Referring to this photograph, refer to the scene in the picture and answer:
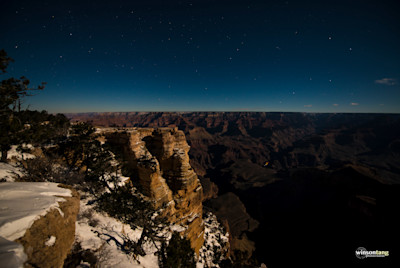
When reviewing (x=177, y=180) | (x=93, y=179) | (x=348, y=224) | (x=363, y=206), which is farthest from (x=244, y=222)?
(x=93, y=179)

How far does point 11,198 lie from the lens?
4480mm

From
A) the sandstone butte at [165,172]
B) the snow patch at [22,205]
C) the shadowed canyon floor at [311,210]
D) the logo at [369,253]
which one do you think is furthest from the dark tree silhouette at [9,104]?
the logo at [369,253]

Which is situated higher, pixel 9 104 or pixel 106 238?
pixel 9 104

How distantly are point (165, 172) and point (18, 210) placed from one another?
14977 mm

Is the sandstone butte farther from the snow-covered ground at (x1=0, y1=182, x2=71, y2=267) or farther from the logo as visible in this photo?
the logo

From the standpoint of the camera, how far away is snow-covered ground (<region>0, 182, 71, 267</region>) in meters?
2.70

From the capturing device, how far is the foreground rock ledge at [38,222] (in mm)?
3182

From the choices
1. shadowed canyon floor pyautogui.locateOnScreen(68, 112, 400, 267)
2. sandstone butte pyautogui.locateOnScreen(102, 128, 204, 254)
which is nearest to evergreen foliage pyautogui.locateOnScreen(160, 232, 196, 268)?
sandstone butte pyautogui.locateOnScreen(102, 128, 204, 254)

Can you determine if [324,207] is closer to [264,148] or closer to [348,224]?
[348,224]

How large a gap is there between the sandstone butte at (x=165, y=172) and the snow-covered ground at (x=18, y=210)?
1057 cm

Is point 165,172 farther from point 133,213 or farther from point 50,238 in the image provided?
point 50,238

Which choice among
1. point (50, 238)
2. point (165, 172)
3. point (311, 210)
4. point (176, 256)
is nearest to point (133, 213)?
point (176, 256)

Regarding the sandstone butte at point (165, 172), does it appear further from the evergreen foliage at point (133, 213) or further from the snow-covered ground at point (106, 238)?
the evergreen foliage at point (133, 213)

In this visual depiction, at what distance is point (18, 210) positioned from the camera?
12.8 feet
